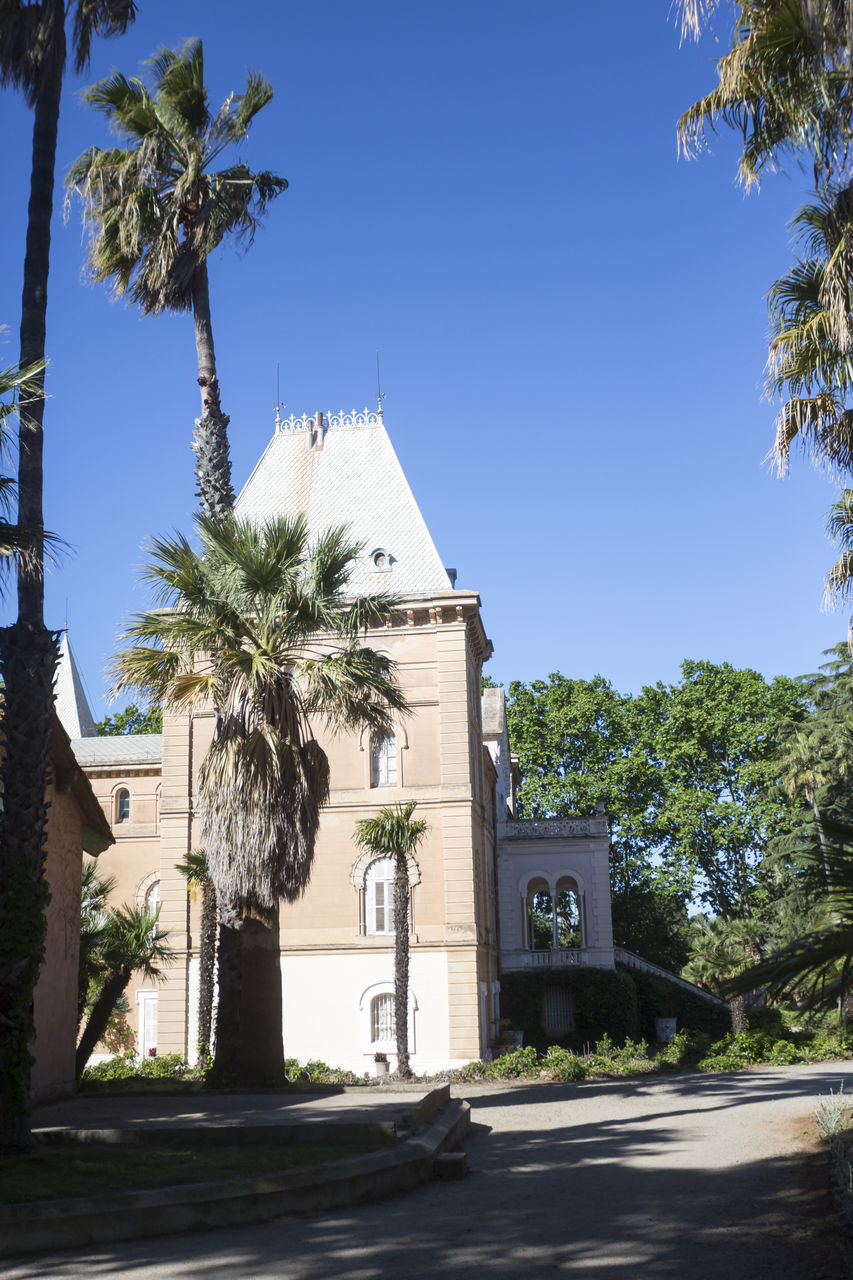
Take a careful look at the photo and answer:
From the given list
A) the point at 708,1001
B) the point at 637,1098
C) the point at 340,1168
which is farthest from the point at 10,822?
the point at 708,1001

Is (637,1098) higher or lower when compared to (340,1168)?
lower

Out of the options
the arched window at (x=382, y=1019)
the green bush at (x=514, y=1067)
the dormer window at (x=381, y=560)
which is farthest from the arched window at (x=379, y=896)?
the dormer window at (x=381, y=560)

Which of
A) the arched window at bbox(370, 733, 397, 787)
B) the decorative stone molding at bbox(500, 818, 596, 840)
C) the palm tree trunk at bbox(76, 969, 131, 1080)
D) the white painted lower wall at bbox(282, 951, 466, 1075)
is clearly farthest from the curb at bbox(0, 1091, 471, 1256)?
the decorative stone molding at bbox(500, 818, 596, 840)

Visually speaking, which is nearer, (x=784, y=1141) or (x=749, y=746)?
(x=784, y=1141)

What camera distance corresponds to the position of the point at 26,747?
11.7 meters

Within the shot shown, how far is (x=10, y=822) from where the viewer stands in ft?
37.2

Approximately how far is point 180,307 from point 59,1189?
1617 cm

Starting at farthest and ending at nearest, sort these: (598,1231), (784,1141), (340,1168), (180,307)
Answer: (180,307) → (784,1141) → (340,1168) → (598,1231)

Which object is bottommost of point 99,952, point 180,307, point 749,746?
point 99,952

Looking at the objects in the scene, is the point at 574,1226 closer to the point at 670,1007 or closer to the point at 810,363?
the point at 810,363

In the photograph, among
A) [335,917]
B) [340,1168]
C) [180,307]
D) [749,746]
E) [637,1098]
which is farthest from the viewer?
[749,746]

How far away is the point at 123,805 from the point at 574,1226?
30538 mm

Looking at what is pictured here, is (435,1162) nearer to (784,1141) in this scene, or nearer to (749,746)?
(784,1141)

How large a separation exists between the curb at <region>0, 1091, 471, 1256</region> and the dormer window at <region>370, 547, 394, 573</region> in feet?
67.9
